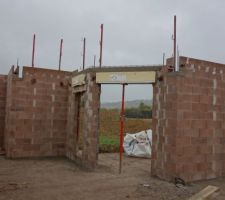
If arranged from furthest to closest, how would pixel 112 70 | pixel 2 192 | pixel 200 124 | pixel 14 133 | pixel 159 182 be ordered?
pixel 14 133 → pixel 112 70 → pixel 200 124 → pixel 159 182 → pixel 2 192

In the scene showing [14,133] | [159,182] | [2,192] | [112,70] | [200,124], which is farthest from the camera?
[14,133]

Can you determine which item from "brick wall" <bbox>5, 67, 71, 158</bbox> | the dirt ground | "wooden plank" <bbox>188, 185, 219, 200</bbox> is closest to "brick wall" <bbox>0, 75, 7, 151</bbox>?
"brick wall" <bbox>5, 67, 71, 158</bbox>

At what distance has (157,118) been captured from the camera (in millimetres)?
9562

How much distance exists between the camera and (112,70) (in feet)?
34.1

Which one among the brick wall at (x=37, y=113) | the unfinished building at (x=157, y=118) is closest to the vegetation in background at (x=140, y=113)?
the brick wall at (x=37, y=113)

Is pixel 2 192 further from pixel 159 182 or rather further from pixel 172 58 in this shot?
pixel 172 58

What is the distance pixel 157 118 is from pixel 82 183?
9.56ft

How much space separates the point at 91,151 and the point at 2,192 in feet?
11.9

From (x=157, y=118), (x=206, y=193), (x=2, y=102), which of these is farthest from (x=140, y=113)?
(x=206, y=193)

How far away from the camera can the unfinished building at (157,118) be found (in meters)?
9.12

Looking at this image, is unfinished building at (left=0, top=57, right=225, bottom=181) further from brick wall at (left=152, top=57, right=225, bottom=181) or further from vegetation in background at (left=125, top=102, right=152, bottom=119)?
vegetation in background at (left=125, top=102, right=152, bottom=119)

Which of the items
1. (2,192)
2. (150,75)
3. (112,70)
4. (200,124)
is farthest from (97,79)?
(2,192)

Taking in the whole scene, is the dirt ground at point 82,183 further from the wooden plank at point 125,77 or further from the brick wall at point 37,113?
the wooden plank at point 125,77

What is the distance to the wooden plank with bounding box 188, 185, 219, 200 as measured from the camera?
7.55 meters
